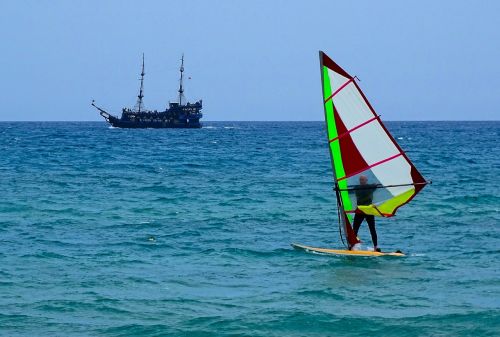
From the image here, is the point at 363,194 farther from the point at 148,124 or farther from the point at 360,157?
the point at 148,124

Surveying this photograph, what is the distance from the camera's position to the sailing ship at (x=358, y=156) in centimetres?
1920

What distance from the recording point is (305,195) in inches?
1346

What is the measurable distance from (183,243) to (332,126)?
15.2ft

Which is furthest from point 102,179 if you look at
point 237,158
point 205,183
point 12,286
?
point 12,286

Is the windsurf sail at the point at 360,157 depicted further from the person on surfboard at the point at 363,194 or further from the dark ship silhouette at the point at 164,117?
the dark ship silhouette at the point at 164,117

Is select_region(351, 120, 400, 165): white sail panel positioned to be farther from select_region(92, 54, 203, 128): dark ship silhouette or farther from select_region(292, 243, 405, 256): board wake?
select_region(92, 54, 203, 128): dark ship silhouette

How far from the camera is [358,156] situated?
19484 millimetres

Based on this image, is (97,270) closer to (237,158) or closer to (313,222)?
(313,222)

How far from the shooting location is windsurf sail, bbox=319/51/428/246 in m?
19.2

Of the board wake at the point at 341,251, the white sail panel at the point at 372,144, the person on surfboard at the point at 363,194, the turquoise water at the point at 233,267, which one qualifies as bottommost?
the turquoise water at the point at 233,267

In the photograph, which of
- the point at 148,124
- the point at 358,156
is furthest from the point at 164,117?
the point at 358,156

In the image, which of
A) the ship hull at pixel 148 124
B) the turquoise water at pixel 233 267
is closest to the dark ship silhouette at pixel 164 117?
the ship hull at pixel 148 124

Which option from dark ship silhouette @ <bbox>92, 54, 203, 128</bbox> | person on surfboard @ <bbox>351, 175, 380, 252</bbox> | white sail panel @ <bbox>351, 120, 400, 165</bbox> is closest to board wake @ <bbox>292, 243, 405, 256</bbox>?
person on surfboard @ <bbox>351, 175, 380, 252</bbox>

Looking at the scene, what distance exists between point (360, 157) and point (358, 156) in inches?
1.9
